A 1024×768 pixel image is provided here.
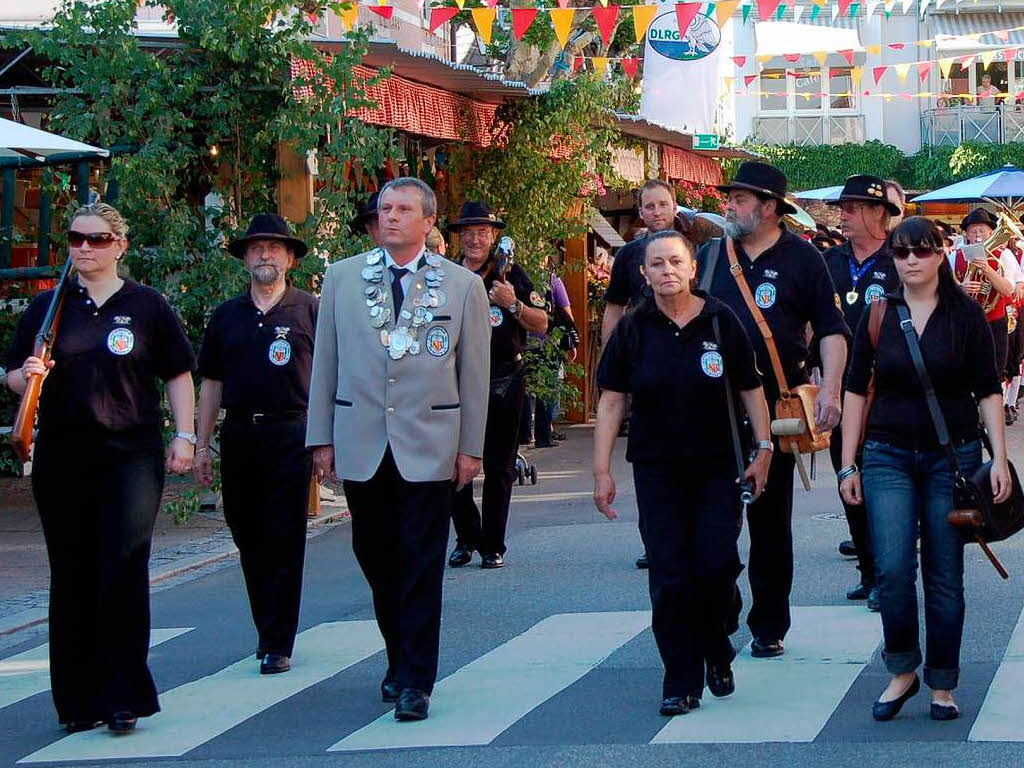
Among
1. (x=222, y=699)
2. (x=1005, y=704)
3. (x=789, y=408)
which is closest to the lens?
(x=1005, y=704)

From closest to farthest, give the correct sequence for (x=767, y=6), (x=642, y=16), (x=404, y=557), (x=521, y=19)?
(x=404, y=557)
(x=767, y=6)
(x=642, y=16)
(x=521, y=19)

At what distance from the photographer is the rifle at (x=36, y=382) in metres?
6.55

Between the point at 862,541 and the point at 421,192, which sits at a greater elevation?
the point at 421,192

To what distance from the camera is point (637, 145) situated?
810 inches

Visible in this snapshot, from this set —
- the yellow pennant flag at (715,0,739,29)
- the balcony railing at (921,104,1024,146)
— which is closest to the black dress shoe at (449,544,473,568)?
the yellow pennant flag at (715,0,739,29)

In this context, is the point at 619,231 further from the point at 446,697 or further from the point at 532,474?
the point at 446,697

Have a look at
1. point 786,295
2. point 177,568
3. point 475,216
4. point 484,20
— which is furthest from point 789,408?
point 484,20

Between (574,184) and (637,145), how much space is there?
12.8ft

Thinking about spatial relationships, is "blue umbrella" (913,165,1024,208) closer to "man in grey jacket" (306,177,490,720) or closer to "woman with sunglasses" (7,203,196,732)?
"man in grey jacket" (306,177,490,720)

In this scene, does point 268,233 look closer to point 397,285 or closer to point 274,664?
point 397,285

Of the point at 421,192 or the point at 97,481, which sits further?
the point at 421,192

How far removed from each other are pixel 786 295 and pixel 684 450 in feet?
4.20

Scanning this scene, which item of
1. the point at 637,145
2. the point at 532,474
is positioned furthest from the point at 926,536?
the point at 637,145

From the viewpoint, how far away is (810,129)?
48.0m
